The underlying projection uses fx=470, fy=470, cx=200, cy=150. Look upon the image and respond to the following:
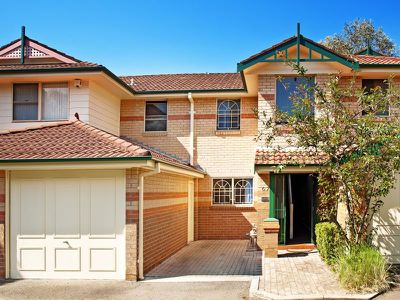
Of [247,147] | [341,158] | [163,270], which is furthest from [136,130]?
[341,158]

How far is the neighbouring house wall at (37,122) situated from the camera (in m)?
15.1

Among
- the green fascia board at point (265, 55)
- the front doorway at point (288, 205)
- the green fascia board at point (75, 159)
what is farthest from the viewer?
the green fascia board at point (265, 55)

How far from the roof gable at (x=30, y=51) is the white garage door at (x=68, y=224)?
617 cm

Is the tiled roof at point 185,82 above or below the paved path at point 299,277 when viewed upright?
above

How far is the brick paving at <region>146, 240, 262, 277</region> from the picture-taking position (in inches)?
460

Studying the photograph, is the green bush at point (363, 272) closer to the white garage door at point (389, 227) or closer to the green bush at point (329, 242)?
the green bush at point (329, 242)

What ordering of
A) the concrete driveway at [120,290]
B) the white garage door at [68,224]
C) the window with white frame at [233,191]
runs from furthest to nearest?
the window with white frame at [233,191]
the white garage door at [68,224]
the concrete driveway at [120,290]

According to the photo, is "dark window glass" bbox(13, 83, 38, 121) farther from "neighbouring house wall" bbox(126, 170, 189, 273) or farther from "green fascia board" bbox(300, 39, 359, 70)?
"green fascia board" bbox(300, 39, 359, 70)

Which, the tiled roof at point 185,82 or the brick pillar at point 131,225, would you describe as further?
the tiled roof at point 185,82

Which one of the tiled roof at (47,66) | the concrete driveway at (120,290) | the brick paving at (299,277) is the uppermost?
the tiled roof at (47,66)

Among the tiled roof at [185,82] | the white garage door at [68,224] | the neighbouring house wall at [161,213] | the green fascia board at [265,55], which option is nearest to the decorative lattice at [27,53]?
the tiled roof at [185,82]

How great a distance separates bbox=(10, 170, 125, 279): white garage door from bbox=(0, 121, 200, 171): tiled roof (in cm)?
59

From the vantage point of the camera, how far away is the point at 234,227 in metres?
18.2

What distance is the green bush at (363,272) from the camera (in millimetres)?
9117
